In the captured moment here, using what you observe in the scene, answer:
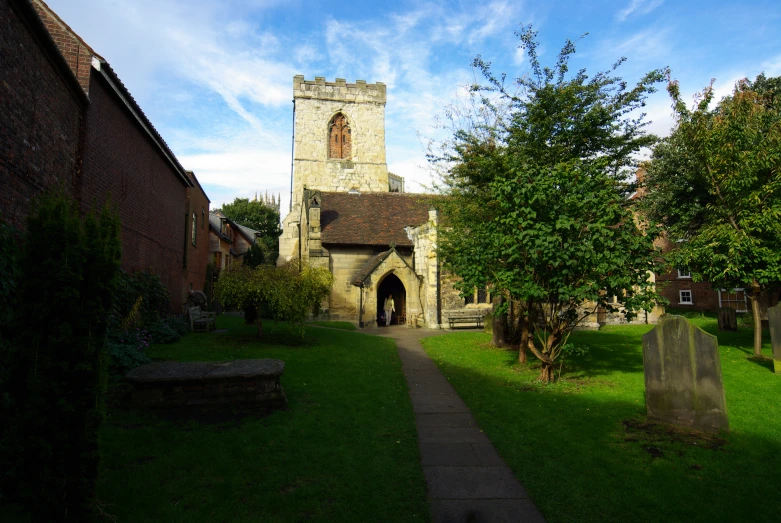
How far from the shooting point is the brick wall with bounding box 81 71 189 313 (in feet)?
37.2

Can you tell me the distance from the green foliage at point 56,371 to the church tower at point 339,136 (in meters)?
36.0

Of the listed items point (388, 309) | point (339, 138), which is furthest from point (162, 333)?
point (339, 138)

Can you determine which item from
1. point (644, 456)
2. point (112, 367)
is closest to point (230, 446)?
point (112, 367)

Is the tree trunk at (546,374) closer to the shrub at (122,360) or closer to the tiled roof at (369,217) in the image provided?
the shrub at (122,360)

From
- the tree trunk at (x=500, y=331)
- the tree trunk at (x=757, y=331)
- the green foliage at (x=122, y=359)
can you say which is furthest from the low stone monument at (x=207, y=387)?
the tree trunk at (x=757, y=331)

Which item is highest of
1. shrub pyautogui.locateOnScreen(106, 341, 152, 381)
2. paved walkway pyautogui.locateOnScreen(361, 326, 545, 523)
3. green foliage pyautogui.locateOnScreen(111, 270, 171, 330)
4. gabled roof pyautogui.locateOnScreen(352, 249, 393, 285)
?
gabled roof pyautogui.locateOnScreen(352, 249, 393, 285)

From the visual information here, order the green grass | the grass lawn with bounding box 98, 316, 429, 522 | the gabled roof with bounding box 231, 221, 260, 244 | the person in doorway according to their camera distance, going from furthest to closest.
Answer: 1. the gabled roof with bounding box 231, 221, 260, 244
2. the person in doorway
3. the green grass
4. the grass lawn with bounding box 98, 316, 429, 522

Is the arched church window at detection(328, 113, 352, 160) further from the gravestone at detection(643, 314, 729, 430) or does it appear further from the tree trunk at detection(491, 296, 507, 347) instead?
the gravestone at detection(643, 314, 729, 430)

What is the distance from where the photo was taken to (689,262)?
1298 cm

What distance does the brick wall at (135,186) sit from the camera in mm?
11328

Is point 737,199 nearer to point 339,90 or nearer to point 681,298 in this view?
point 681,298

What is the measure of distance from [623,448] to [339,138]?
126 ft

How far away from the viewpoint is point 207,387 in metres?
7.18

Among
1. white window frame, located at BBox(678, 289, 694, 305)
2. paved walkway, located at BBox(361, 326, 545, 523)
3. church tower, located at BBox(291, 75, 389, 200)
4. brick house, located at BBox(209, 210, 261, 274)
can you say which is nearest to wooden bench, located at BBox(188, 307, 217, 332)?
paved walkway, located at BBox(361, 326, 545, 523)
